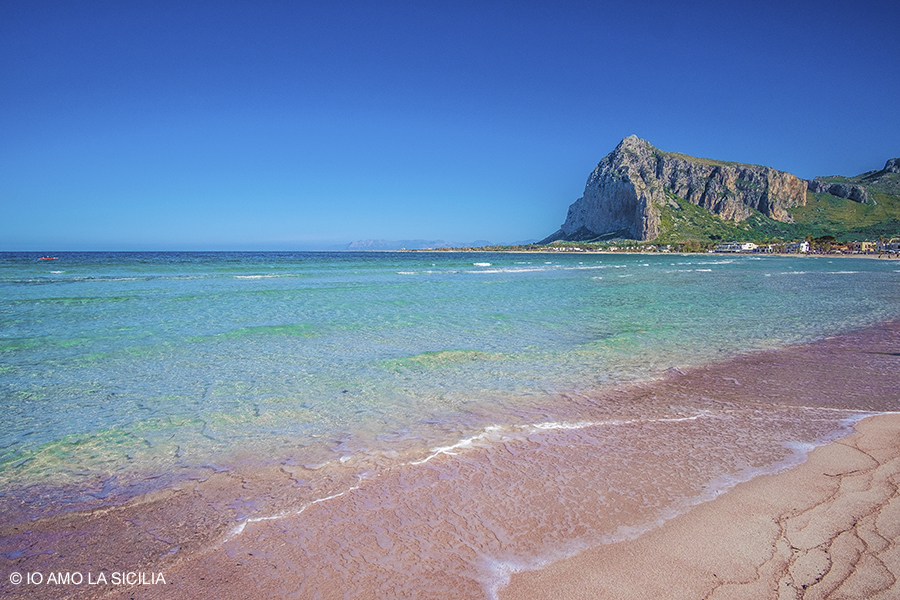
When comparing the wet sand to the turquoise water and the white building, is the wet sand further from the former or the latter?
the white building

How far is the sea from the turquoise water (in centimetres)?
6

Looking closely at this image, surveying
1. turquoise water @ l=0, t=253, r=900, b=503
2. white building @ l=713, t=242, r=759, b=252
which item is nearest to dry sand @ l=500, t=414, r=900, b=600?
turquoise water @ l=0, t=253, r=900, b=503

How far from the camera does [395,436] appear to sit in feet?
22.2

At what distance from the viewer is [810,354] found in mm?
12070

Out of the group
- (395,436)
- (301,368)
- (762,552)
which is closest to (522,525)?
(762,552)

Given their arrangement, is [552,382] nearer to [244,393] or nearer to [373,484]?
[373,484]

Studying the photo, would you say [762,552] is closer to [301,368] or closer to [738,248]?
[301,368]

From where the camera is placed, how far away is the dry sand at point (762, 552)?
3508 millimetres

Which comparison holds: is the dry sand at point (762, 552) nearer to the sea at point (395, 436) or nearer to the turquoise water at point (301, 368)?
the sea at point (395, 436)

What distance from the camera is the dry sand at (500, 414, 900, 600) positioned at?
3508mm

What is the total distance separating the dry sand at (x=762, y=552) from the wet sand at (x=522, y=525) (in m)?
0.02

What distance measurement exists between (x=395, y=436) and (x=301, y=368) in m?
4.97

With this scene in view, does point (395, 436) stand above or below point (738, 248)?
below

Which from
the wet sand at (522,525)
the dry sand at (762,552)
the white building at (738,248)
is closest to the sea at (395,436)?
the wet sand at (522,525)
